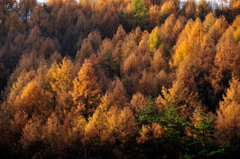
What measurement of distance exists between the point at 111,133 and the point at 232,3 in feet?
261

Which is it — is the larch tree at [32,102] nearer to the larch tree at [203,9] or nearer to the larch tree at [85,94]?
the larch tree at [85,94]

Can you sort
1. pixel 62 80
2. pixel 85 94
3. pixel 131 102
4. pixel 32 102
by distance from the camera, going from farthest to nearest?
pixel 62 80
pixel 131 102
pixel 32 102
pixel 85 94

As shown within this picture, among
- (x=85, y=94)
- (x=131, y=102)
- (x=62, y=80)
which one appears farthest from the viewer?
(x=62, y=80)

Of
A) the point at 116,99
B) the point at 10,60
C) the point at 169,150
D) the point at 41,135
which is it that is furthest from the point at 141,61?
the point at 10,60

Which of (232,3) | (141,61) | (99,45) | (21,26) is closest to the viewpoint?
(141,61)

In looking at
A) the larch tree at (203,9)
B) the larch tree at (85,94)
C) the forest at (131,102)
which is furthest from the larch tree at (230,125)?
the larch tree at (203,9)

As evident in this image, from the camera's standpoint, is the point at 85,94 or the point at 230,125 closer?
the point at 230,125

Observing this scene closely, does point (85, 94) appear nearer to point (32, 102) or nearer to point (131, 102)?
point (131, 102)

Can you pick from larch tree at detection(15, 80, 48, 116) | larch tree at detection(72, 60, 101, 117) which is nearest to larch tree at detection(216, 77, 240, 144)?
larch tree at detection(72, 60, 101, 117)

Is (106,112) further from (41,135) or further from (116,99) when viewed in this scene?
(41,135)

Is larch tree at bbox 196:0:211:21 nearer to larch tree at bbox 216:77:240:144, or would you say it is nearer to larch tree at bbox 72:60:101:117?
larch tree at bbox 216:77:240:144

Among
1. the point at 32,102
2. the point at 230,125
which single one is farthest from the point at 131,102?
the point at 32,102

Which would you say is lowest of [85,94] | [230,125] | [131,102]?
[85,94]

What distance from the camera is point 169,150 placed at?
33656mm
